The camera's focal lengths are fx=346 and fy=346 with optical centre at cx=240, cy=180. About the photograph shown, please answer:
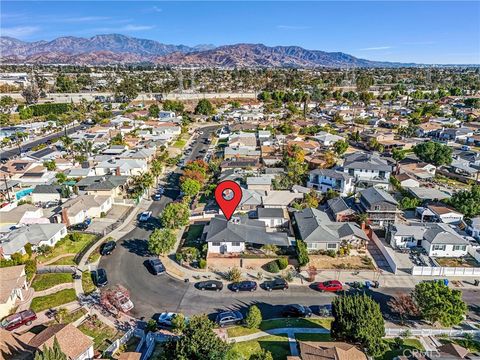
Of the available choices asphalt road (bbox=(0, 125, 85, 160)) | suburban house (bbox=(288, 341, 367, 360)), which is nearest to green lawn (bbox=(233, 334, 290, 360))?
suburban house (bbox=(288, 341, 367, 360))

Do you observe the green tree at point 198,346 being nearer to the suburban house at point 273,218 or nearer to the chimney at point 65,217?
the suburban house at point 273,218

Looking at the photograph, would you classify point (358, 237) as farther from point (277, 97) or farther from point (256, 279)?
point (277, 97)

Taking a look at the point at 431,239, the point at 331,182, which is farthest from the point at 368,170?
the point at 431,239

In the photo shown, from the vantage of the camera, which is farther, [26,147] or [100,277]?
[26,147]

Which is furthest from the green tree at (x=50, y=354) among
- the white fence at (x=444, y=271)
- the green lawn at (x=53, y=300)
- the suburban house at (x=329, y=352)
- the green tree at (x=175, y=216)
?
the white fence at (x=444, y=271)

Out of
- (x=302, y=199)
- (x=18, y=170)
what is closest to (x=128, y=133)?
(x=18, y=170)

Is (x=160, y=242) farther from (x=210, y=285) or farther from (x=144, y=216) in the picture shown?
(x=144, y=216)
